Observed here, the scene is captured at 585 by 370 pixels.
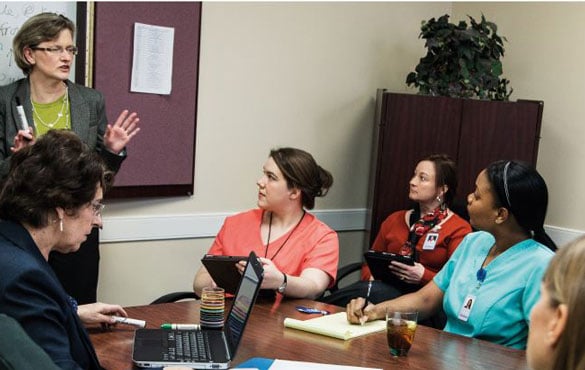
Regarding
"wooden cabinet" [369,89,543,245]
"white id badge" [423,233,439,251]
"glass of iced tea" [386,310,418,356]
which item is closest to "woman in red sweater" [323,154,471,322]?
"white id badge" [423,233,439,251]

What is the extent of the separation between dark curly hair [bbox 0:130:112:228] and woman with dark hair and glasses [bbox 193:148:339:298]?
115cm

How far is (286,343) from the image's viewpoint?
227cm

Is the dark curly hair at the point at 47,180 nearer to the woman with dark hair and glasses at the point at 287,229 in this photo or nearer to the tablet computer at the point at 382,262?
the woman with dark hair and glasses at the point at 287,229

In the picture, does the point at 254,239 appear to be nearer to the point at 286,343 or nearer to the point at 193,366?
the point at 286,343

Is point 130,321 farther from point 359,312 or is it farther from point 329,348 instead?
point 359,312

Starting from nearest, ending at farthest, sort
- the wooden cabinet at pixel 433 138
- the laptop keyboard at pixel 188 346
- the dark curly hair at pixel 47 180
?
the dark curly hair at pixel 47 180, the laptop keyboard at pixel 188 346, the wooden cabinet at pixel 433 138

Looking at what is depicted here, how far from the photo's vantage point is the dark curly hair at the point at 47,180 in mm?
1898

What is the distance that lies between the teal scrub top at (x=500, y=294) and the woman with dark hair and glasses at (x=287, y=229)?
548mm

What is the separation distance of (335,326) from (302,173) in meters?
0.99

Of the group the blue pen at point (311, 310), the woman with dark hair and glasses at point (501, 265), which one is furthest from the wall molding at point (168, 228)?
the blue pen at point (311, 310)

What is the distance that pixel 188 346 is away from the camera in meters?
2.12

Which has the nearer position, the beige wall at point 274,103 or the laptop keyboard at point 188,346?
the laptop keyboard at point 188,346

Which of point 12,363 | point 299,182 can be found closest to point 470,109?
point 299,182

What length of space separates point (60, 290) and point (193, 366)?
1.22 feet
